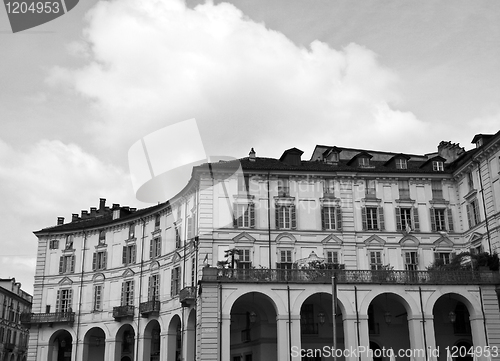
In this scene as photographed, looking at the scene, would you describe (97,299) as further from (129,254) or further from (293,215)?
(293,215)

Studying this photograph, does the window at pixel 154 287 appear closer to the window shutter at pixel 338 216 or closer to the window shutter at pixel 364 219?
the window shutter at pixel 338 216

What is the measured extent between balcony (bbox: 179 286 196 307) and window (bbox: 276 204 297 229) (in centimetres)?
754

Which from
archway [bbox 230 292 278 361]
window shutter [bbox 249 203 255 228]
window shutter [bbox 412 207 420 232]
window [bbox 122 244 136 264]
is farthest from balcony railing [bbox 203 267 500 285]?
window [bbox 122 244 136 264]

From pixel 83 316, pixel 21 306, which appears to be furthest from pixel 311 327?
pixel 21 306

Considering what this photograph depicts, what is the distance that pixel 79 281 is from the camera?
185 ft

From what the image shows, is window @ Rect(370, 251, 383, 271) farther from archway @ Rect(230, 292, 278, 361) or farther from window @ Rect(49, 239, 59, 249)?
window @ Rect(49, 239, 59, 249)

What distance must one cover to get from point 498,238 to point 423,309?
682cm

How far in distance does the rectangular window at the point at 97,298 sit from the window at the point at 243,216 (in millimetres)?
19563

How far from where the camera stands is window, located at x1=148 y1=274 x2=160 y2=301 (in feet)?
165

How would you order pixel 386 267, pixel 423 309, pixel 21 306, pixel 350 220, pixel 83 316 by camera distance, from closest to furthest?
pixel 423 309 → pixel 386 267 → pixel 350 220 → pixel 83 316 → pixel 21 306

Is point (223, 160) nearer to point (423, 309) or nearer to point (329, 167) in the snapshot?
point (329, 167)

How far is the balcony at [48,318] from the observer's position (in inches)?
2162

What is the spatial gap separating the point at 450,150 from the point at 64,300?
37448 mm

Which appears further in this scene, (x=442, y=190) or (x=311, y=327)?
(x=442, y=190)
